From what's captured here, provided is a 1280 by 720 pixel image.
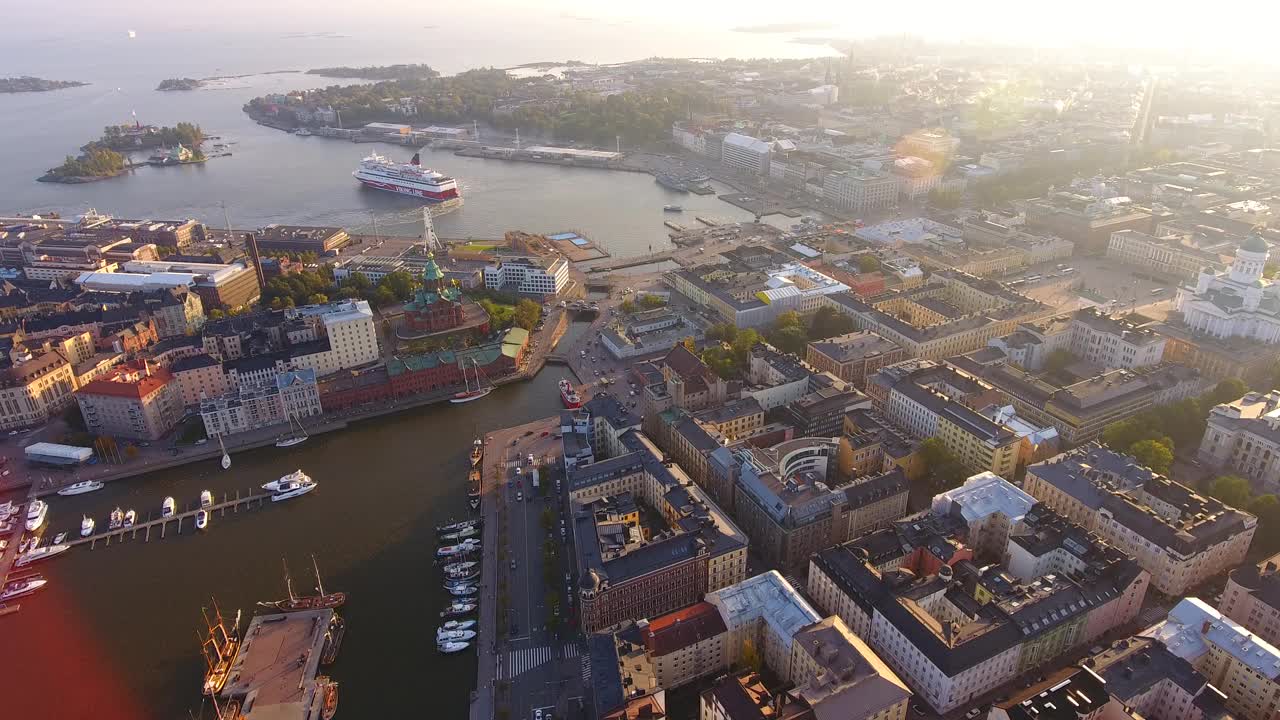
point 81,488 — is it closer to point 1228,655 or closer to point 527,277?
point 527,277

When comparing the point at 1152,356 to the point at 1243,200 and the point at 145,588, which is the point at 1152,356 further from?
the point at 145,588

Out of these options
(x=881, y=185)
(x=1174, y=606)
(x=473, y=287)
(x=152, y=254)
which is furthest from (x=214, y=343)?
(x=881, y=185)

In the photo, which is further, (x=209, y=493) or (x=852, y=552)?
(x=209, y=493)

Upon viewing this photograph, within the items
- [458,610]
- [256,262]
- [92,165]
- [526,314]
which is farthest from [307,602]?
[92,165]

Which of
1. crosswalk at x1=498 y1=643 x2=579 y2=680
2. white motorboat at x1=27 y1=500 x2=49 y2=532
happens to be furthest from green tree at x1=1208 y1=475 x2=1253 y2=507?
white motorboat at x1=27 y1=500 x2=49 y2=532

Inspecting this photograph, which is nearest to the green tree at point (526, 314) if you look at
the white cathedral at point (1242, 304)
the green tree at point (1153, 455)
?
the green tree at point (1153, 455)

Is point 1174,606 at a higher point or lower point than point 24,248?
lower

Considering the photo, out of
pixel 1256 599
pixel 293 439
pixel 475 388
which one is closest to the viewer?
pixel 1256 599
